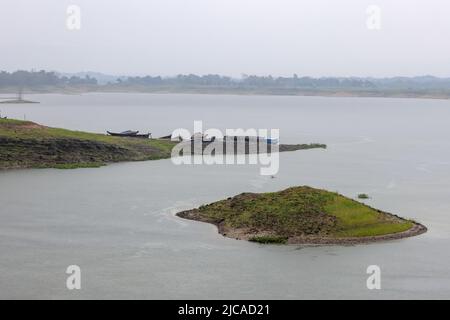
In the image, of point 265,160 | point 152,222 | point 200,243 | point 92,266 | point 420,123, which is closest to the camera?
point 92,266

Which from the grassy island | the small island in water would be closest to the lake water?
the small island in water

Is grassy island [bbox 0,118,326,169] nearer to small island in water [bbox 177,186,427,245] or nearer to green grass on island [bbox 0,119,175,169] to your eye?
green grass on island [bbox 0,119,175,169]

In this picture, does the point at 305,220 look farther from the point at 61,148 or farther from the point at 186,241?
the point at 61,148

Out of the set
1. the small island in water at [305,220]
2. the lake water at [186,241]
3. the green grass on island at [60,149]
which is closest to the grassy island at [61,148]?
the green grass on island at [60,149]

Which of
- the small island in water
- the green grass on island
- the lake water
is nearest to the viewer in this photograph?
the lake water
